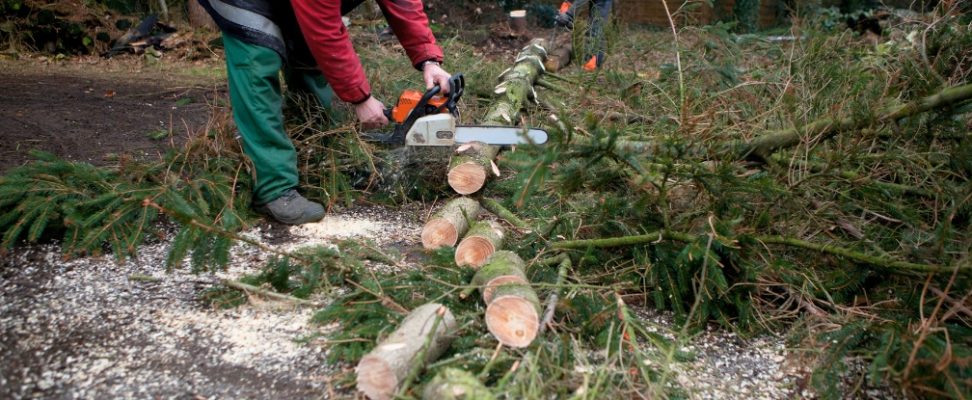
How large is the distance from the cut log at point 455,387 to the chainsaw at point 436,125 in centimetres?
156

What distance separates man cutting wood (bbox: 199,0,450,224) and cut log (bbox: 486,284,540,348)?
1.49 m

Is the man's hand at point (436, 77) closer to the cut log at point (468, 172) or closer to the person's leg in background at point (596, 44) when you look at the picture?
the cut log at point (468, 172)

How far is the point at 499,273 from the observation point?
2.38 metres

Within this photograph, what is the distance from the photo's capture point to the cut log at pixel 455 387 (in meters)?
1.80

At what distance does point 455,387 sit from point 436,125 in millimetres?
1710

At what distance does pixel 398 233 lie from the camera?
3455mm

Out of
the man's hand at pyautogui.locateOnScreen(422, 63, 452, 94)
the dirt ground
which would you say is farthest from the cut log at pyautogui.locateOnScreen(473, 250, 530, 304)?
the dirt ground

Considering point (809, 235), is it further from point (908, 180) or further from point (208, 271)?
point (208, 271)

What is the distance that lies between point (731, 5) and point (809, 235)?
8.85 meters

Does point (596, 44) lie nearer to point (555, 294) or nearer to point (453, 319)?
point (555, 294)

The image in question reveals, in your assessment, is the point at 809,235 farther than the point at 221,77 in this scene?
No

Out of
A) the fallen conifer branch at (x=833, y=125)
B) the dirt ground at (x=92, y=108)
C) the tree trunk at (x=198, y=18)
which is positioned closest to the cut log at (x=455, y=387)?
the fallen conifer branch at (x=833, y=125)

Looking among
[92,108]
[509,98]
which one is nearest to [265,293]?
[509,98]

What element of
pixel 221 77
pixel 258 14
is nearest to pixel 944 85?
pixel 258 14
